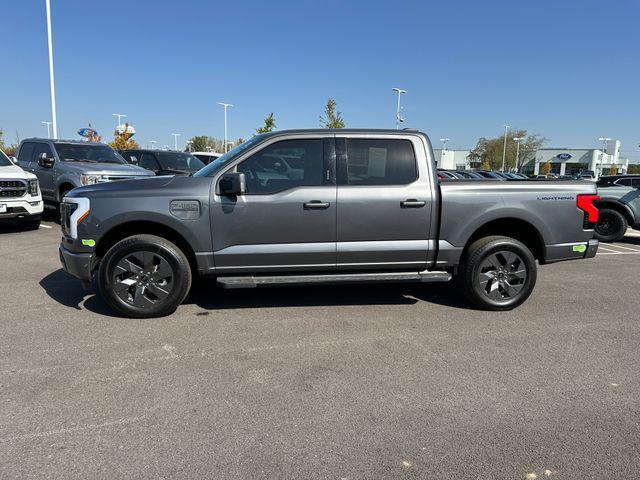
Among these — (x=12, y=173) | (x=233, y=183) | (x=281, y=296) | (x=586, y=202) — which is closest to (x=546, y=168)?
(x=586, y=202)

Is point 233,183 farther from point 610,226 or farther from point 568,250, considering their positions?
point 610,226

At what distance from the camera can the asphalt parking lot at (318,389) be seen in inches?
104

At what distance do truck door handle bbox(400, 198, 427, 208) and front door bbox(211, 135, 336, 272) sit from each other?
2.44 ft

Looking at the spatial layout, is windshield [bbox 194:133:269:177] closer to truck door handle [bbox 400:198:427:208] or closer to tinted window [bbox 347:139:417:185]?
tinted window [bbox 347:139:417:185]

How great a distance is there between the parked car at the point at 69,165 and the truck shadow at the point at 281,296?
4472 mm

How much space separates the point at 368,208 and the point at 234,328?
1.81m

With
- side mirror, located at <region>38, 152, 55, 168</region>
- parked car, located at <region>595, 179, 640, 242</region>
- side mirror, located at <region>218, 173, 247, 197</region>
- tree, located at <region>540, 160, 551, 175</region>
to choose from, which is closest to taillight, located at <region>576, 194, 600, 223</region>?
side mirror, located at <region>218, 173, 247, 197</region>

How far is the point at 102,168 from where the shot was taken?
34.4ft

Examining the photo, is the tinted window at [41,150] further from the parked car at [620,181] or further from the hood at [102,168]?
the parked car at [620,181]

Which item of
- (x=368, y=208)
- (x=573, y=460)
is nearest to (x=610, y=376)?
(x=573, y=460)

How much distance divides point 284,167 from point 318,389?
7.83ft

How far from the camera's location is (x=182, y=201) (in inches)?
186

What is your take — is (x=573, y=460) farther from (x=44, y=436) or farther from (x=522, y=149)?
(x=522, y=149)

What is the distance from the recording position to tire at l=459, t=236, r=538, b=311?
518cm
